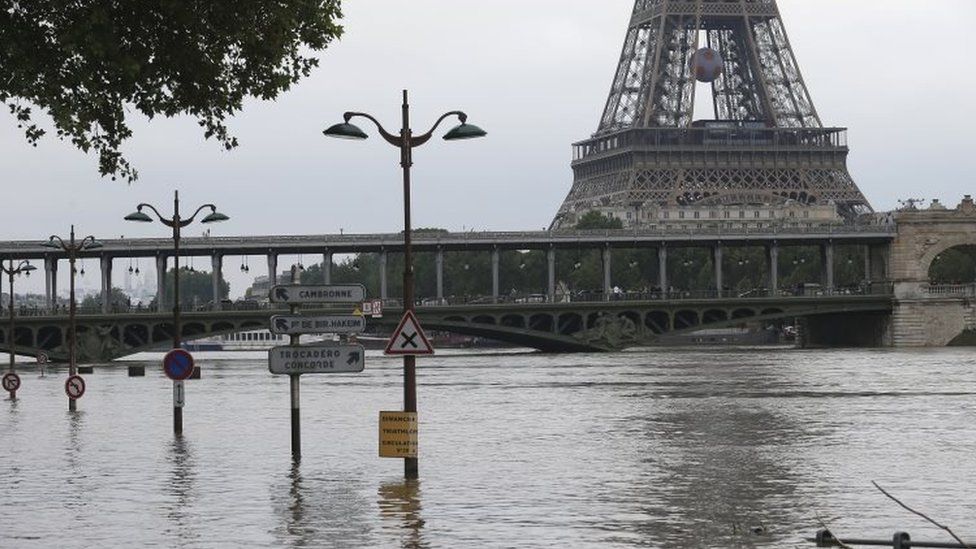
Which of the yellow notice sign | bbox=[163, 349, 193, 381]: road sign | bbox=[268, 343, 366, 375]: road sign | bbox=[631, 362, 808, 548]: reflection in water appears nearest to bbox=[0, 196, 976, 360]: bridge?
bbox=[631, 362, 808, 548]: reflection in water

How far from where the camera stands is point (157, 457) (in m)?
40.6

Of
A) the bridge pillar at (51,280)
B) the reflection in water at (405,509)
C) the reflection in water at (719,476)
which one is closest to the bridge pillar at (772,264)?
the bridge pillar at (51,280)

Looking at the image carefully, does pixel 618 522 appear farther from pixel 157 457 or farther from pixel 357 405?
pixel 357 405

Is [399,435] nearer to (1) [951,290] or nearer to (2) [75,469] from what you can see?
(2) [75,469]

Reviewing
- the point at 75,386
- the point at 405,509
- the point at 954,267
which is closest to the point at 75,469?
the point at 405,509

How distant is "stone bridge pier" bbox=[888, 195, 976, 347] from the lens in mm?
161250

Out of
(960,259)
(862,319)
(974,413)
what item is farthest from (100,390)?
(960,259)

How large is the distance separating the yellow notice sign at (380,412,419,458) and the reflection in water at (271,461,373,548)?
2.70ft

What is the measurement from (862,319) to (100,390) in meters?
98.5

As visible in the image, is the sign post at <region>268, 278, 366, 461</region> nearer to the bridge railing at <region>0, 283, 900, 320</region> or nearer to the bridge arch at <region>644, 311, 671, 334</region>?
the bridge railing at <region>0, 283, 900, 320</region>

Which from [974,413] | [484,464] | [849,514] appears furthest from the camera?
[974,413]

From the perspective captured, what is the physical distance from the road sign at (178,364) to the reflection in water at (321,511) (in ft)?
25.5

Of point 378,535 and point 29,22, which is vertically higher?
point 29,22

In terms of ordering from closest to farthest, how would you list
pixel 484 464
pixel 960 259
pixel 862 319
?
1. pixel 484 464
2. pixel 862 319
3. pixel 960 259
